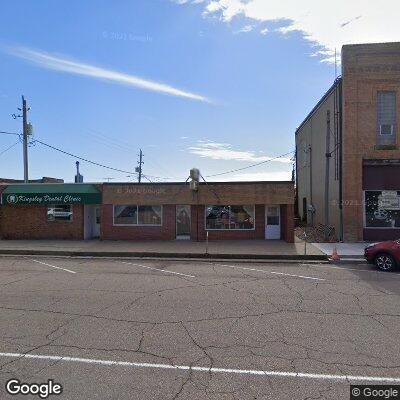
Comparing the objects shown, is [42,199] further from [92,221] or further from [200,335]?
[200,335]

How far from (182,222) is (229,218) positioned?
262cm

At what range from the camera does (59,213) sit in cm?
2250

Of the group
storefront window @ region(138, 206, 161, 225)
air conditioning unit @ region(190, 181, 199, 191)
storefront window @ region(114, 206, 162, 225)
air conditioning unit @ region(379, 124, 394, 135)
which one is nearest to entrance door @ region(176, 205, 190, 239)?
storefront window @ region(114, 206, 162, 225)

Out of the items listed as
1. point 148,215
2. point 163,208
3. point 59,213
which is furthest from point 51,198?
point 163,208

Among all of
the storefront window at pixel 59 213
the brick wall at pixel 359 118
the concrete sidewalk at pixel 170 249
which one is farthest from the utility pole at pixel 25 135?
the brick wall at pixel 359 118

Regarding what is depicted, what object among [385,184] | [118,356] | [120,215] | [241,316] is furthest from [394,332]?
[120,215]

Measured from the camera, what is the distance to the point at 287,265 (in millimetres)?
14398

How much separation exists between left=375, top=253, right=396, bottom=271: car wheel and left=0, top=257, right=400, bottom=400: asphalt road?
60.0 inches

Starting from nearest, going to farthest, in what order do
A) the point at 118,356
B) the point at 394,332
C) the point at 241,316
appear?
1. the point at 118,356
2. the point at 394,332
3. the point at 241,316

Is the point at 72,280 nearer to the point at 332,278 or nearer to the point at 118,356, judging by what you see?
the point at 118,356

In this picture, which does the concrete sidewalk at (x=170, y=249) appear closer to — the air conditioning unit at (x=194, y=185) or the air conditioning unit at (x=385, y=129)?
the air conditioning unit at (x=194, y=185)

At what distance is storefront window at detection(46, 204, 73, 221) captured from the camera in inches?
880

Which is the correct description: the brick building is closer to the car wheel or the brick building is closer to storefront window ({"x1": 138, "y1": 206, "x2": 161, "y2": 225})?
storefront window ({"x1": 138, "y1": 206, "x2": 161, "y2": 225})

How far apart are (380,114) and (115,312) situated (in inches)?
735
